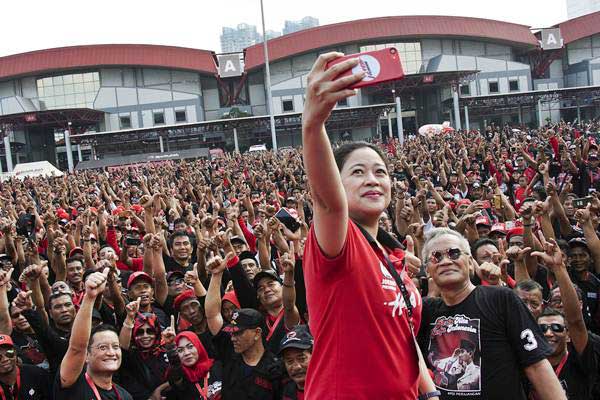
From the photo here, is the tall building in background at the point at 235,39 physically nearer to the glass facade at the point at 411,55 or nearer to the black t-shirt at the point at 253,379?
the glass facade at the point at 411,55

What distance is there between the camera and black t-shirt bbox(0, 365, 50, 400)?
415 cm

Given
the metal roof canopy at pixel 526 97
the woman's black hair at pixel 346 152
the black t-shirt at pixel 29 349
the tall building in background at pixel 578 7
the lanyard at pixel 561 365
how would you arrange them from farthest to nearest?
1. the tall building in background at pixel 578 7
2. the metal roof canopy at pixel 526 97
3. the black t-shirt at pixel 29 349
4. the lanyard at pixel 561 365
5. the woman's black hair at pixel 346 152

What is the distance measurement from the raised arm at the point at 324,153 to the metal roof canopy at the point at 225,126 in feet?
113

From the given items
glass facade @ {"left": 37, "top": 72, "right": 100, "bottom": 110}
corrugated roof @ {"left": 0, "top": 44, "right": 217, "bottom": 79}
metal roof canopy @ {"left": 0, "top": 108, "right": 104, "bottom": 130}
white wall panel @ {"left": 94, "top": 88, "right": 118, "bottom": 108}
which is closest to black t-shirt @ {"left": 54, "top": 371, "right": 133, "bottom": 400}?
metal roof canopy @ {"left": 0, "top": 108, "right": 104, "bottom": 130}

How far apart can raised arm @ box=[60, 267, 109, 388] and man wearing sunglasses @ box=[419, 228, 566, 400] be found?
1.89 m

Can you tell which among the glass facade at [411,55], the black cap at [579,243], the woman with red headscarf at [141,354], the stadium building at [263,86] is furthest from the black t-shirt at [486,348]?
the glass facade at [411,55]

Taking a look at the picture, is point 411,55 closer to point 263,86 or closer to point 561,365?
point 263,86

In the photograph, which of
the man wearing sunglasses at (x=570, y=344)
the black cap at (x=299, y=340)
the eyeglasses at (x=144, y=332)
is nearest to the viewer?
the man wearing sunglasses at (x=570, y=344)

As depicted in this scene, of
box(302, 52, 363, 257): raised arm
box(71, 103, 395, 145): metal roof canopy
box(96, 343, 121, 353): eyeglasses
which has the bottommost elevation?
box(96, 343, 121, 353): eyeglasses

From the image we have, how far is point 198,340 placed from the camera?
451 centimetres

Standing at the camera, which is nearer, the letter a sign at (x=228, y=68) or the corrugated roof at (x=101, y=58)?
Answer: the corrugated roof at (x=101, y=58)

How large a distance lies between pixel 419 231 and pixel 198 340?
2431 mm

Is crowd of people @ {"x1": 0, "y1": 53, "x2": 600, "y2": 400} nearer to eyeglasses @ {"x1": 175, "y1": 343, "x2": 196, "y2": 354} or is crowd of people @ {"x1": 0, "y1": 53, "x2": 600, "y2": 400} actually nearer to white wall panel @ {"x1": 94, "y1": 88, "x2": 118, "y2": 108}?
eyeglasses @ {"x1": 175, "y1": 343, "x2": 196, "y2": 354}

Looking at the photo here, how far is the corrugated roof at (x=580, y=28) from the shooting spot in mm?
50719
